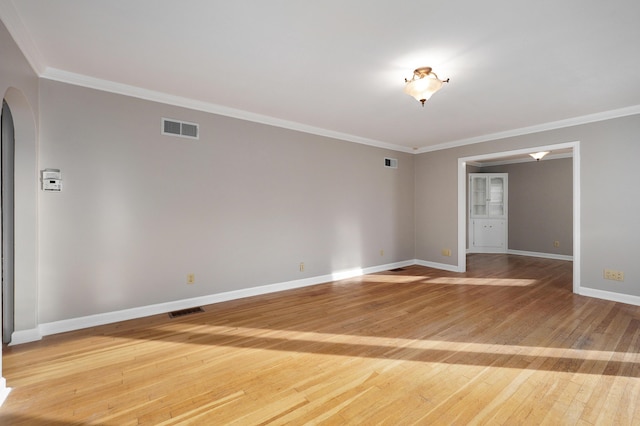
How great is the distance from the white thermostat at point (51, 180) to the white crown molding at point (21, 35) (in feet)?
3.15

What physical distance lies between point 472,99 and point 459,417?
344cm

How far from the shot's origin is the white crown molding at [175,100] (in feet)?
9.77

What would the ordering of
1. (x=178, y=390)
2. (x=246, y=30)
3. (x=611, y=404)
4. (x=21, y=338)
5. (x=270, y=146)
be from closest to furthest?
(x=611, y=404)
(x=178, y=390)
(x=246, y=30)
(x=21, y=338)
(x=270, y=146)

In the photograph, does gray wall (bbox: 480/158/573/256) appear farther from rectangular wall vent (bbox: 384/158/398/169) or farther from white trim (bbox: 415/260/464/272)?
rectangular wall vent (bbox: 384/158/398/169)

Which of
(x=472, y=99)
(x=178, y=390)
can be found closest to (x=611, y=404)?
(x=178, y=390)

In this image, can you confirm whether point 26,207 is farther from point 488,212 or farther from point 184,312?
point 488,212

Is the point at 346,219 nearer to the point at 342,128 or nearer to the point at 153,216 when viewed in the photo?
the point at 342,128

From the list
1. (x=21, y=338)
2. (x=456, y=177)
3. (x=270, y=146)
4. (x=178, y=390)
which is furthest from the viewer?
(x=456, y=177)

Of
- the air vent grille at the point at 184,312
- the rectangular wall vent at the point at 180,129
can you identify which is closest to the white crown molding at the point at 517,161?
the rectangular wall vent at the point at 180,129

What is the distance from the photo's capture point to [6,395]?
76.9 inches

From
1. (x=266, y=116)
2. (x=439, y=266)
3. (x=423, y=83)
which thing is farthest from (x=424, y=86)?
(x=439, y=266)

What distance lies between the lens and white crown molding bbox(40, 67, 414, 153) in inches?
117

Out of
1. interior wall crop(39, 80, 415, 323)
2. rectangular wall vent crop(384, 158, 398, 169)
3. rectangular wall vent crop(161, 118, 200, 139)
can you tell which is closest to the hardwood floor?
interior wall crop(39, 80, 415, 323)

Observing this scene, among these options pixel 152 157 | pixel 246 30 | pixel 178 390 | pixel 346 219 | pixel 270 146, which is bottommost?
pixel 178 390
